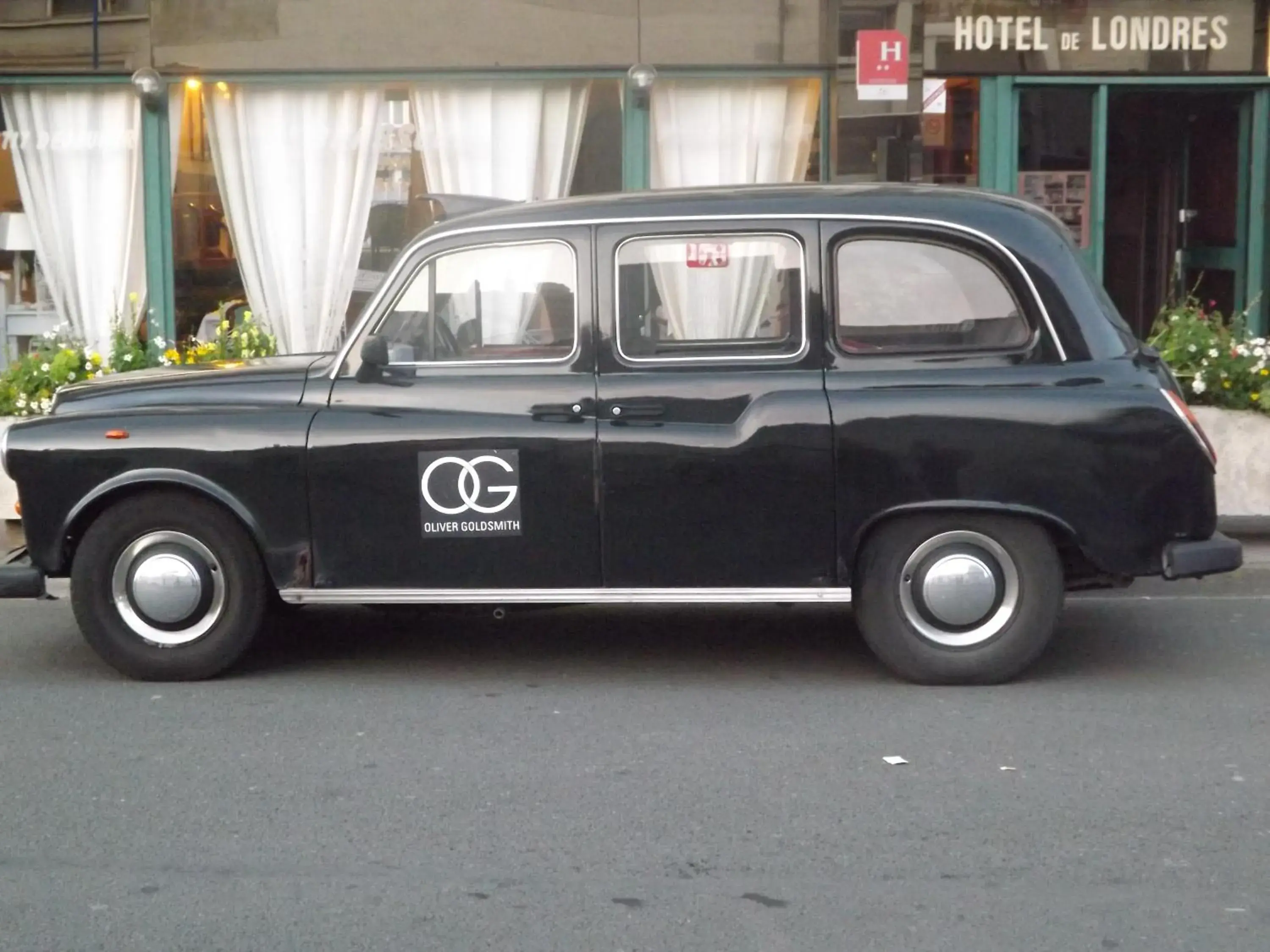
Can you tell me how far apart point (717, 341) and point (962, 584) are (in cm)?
130

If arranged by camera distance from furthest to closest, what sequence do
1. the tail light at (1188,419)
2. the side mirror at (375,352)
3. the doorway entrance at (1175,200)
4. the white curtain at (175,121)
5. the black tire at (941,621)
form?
the doorway entrance at (1175,200)
the white curtain at (175,121)
the side mirror at (375,352)
the black tire at (941,621)
the tail light at (1188,419)

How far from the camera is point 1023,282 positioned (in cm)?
670

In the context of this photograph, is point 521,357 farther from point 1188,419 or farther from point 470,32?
point 470,32

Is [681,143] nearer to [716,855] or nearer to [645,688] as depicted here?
[645,688]

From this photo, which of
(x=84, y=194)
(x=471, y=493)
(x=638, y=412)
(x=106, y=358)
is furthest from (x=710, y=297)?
(x=84, y=194)

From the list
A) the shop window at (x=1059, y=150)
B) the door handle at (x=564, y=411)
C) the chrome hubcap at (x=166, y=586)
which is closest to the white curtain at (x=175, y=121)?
the shop window at (x=1059, y=150)

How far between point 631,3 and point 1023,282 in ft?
18.0

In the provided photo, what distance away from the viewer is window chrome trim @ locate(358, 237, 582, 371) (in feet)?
22.4

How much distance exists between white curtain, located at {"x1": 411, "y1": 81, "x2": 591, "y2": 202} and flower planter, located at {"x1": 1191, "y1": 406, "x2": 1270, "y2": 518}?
443cm

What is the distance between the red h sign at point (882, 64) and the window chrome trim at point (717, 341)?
5.07 metres

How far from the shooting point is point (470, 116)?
11742mm

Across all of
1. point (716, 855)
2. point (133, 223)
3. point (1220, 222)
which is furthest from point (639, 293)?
point (1220, 222)

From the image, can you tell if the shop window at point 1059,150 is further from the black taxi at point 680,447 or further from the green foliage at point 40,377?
the green foliage at point 40,377

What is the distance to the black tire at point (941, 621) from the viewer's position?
6.67m
